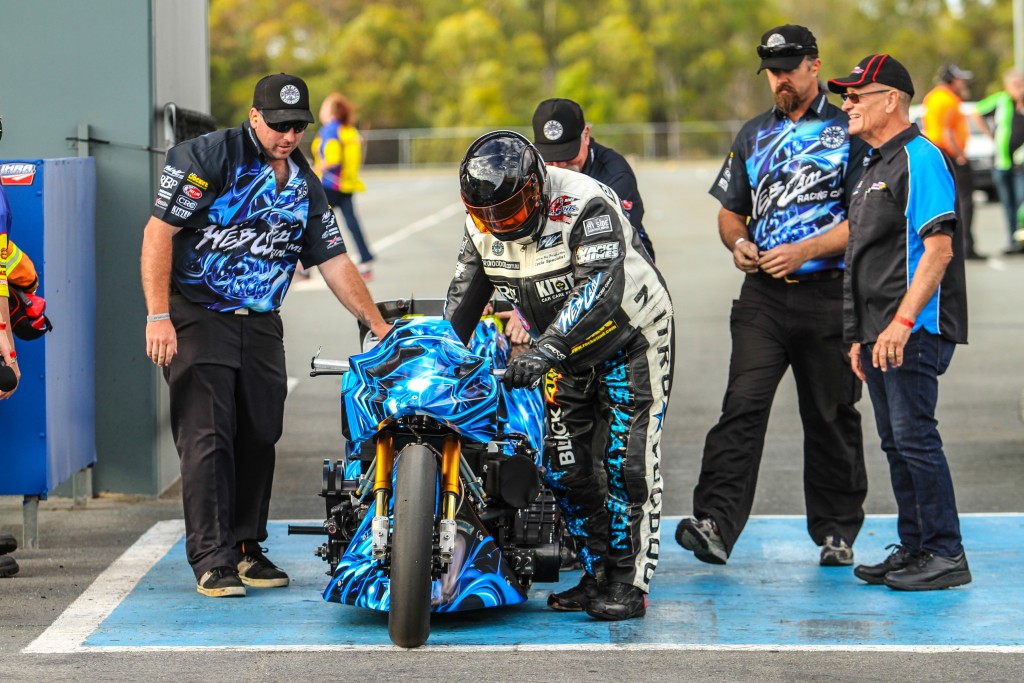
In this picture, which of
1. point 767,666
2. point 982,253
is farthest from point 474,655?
point 982,253

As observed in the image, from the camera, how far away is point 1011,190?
20484 mm

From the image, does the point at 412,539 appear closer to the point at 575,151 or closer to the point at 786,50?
the point at 575,151

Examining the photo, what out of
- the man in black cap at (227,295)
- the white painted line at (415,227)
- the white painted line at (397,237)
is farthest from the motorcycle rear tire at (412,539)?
the white painted line at (415,227)

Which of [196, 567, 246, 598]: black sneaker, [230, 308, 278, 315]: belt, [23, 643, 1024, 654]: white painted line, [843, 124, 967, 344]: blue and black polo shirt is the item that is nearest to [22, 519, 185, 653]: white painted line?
[23, 643, 1024, 654]: white painted line

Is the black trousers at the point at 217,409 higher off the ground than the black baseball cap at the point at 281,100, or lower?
lower

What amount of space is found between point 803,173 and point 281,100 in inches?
87.9

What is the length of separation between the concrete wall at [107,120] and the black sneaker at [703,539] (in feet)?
9.54

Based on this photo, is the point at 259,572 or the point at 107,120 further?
the point at 107,120

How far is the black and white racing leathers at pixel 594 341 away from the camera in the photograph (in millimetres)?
5520

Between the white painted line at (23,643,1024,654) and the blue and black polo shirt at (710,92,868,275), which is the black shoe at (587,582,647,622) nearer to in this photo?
the white painted line at (23,643,1024,654)

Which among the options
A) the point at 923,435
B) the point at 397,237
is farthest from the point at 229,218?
the point at 397,237

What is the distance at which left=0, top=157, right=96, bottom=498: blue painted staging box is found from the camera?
6891 mm

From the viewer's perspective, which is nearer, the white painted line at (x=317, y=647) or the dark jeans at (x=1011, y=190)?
the white painted line at (x=317, y=647)

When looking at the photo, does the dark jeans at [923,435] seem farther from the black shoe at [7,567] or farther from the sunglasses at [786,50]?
the black shoe at [7,567]
